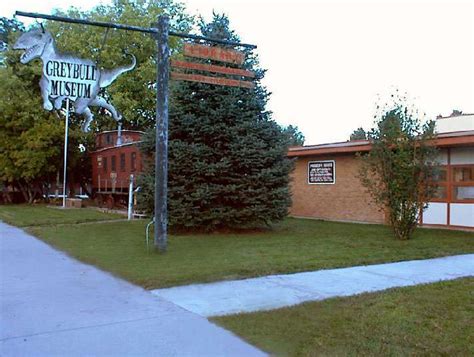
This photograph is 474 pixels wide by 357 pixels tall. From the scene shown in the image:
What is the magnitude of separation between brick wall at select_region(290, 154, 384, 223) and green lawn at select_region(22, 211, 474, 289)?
2.63m

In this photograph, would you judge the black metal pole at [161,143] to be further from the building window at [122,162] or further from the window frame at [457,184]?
the building window at [122,162]

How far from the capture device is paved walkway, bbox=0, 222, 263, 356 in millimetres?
5078

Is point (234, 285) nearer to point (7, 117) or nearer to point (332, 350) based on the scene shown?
point (332, 350)

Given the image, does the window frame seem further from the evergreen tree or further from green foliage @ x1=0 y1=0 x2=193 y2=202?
green foliage @ x1=0 y1=0 x2=193 y2=202

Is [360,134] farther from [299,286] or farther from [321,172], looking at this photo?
[299,286]

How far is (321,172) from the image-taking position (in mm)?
21344

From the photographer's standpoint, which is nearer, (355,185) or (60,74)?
(60,74)

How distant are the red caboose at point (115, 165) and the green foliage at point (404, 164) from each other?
11.6 m

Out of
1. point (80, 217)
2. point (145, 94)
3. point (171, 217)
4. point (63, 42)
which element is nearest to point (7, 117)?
point (63, 42)

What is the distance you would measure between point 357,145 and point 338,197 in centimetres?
262

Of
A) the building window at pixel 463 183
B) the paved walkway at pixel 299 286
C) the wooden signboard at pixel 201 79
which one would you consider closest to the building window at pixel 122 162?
the wooden signboard at pixel 201 79

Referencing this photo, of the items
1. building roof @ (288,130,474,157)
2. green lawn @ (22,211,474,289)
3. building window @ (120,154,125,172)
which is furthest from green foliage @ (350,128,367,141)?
building window @ (120,154,125,172)

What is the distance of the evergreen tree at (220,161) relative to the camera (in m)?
14.7

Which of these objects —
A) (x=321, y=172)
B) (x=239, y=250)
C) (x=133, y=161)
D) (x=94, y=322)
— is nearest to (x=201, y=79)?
(x=239, y=250)
